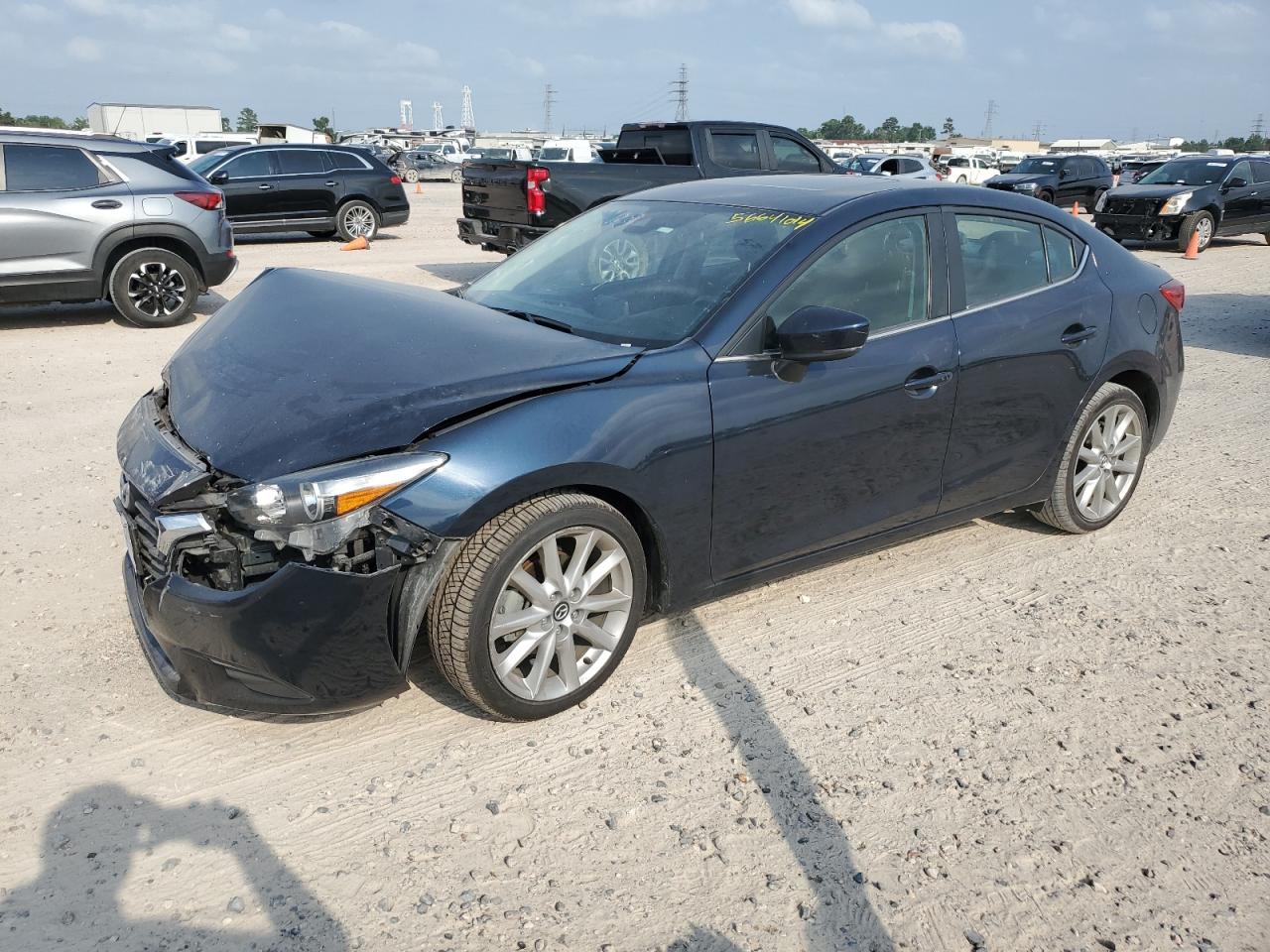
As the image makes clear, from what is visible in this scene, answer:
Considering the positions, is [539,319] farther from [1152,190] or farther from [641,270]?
[1152,190]

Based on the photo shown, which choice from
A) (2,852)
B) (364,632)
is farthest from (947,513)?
(2,852)

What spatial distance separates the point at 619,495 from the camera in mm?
3461

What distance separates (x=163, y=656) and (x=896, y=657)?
259cm

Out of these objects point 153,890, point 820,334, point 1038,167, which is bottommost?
point 153,890

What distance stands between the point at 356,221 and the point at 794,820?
51.6 feet

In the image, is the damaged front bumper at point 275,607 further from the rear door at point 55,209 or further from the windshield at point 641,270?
the rear door at point 55,209

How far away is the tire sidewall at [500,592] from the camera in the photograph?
10.4ft

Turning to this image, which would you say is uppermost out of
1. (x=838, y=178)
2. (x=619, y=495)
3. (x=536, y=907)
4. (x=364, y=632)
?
(x=838, y=178)

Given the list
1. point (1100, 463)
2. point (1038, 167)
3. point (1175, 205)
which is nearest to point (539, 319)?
point (1100, 463)

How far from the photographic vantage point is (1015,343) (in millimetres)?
4445

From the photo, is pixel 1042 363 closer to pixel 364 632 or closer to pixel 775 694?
pixel 775 694

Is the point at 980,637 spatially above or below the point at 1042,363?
below

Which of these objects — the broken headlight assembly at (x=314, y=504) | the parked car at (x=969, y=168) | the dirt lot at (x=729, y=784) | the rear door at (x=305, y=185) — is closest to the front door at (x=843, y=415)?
the dirt lot at (x=729, y=784)

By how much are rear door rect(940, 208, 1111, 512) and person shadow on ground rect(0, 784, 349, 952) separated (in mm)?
2972
